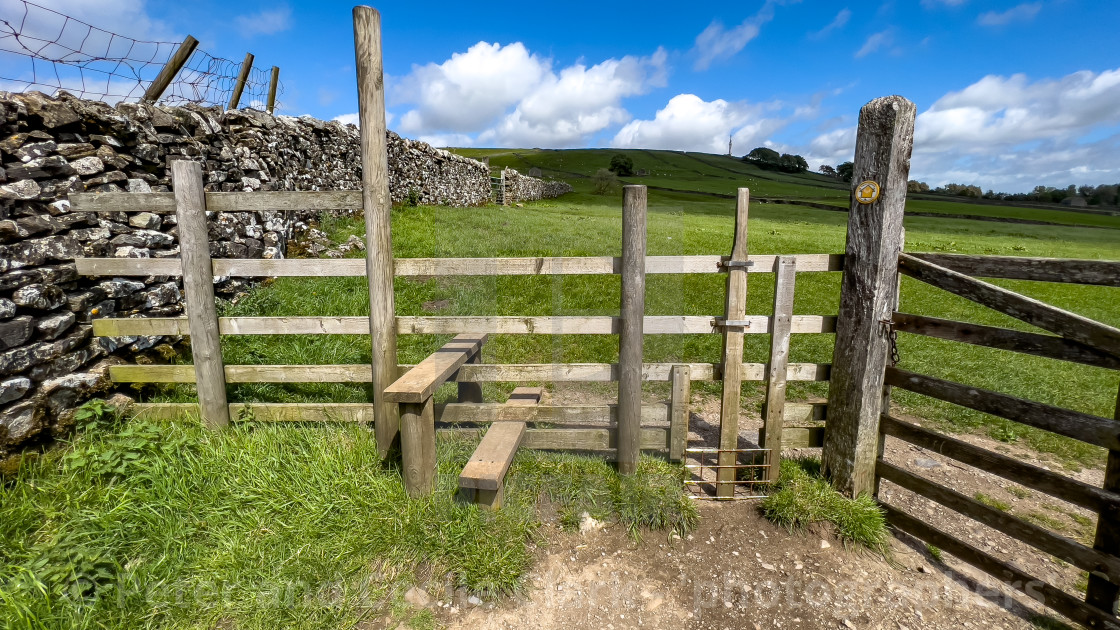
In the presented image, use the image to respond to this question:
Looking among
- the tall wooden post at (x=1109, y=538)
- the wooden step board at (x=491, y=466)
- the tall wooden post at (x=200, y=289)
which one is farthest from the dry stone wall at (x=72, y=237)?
the tall wooden post at (x=1109, y=538)

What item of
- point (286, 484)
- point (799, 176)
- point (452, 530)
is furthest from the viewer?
point (799, 176)

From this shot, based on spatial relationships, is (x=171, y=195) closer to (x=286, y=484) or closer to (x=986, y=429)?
(x=286, y=484)

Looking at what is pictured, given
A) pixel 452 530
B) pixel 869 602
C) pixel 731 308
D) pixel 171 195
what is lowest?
pixel 869 602

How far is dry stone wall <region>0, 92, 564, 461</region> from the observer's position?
3.96 m

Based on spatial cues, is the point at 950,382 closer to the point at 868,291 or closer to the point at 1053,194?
the point at 868,291

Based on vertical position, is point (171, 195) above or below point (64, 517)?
above

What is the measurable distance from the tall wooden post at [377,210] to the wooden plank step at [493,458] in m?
0.78

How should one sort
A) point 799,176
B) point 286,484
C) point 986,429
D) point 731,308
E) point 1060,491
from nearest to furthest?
point 1060,491 → point 286,484 → point 731,308 → point 986,429 → point 799,176

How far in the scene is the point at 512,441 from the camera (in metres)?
3.85

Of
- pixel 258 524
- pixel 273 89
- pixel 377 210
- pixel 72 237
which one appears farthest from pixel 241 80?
pixel 258 524

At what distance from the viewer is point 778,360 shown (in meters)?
4.09

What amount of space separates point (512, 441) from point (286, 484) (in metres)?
1.59

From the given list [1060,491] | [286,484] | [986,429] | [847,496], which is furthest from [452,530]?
[986,429]

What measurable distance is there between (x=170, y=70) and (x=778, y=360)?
707 cm
